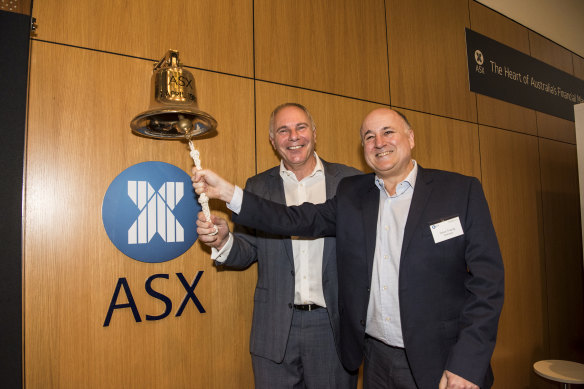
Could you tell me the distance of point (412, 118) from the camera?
350 centimetres

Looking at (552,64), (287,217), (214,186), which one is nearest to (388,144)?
(287,217)

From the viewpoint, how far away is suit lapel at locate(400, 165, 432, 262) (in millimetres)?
1597

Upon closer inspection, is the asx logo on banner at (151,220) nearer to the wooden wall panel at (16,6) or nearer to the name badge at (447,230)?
the wooden wall panel at (16,6)

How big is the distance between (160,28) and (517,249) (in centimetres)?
440

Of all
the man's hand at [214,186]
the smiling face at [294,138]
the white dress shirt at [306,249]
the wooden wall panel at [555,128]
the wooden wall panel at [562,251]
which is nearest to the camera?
the man's hand at [214,186]

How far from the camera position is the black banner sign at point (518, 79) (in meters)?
4.18

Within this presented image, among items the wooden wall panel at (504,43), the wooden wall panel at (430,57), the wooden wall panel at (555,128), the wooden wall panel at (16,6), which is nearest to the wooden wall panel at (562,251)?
the wooden wall panel at (555,128)

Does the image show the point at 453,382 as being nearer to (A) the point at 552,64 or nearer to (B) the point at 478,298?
(B) the point at 478,298

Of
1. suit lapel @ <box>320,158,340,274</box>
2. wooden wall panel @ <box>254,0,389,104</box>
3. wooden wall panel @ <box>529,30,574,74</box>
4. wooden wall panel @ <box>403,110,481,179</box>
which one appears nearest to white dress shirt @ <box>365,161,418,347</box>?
suit lapel @ <box>320,158,340,274</box>

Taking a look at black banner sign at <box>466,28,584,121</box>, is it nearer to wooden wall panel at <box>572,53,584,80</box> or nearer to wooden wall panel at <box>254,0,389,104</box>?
wooden wall panel at <box>572,53,584,80</box>

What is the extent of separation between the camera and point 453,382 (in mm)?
1387

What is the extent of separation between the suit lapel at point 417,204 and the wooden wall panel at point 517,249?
2.82m

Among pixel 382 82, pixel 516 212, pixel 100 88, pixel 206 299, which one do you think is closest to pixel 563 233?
pixel 516 212

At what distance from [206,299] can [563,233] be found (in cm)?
500
